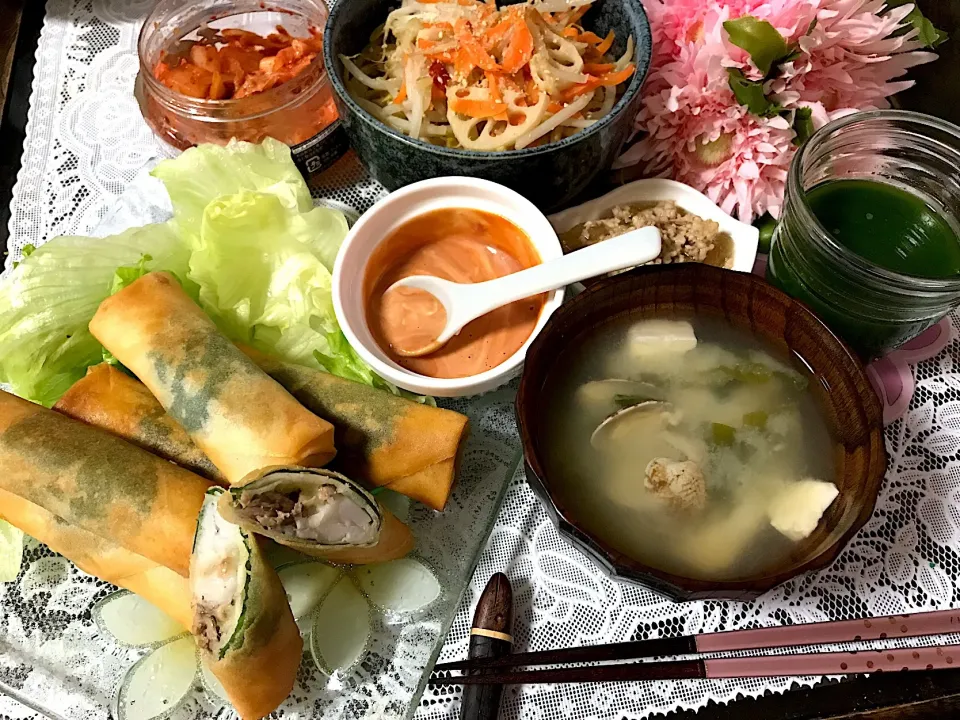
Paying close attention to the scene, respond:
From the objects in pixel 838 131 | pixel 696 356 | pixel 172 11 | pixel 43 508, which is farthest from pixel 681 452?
pixel 172 11

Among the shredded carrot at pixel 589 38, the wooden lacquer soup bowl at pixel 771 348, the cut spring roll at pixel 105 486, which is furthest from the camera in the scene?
the shredded carrot at pixel 589 38

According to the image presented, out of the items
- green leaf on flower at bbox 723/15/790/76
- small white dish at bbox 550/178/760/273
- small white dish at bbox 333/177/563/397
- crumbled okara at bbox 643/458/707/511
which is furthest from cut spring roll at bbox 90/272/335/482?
green leaf on flower at bbox 723/15/790/76

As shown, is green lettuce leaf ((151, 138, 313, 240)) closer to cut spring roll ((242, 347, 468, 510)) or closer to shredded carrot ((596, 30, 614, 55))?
cut spring roll ((242, 347, 468, 510))

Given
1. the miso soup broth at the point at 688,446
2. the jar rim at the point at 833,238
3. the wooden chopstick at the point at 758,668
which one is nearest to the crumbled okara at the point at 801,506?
the miso soup broth at the point at 688,446

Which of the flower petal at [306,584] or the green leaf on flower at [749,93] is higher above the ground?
the green leaf on flower at [749,93]

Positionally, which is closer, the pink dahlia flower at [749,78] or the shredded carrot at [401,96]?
the pink dahlia flower at [749,78]

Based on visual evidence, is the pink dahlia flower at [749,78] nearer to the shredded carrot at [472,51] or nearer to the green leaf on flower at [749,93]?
the green leaf on flower at [749,93]
